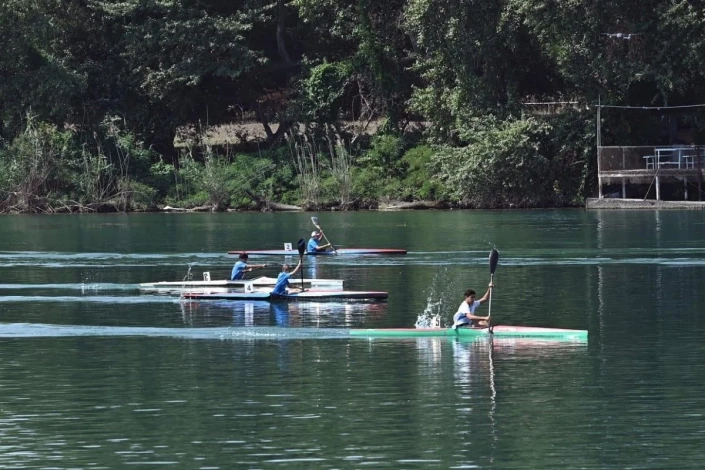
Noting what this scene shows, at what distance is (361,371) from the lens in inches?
1001

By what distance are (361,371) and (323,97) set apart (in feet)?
194

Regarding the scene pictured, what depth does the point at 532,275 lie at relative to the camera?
41625 millimetres

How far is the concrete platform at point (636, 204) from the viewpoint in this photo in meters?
73.1

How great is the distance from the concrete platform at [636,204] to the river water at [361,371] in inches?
997

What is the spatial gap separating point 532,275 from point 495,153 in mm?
33809

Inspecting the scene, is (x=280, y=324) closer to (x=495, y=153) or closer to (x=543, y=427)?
(x=543, y=427)

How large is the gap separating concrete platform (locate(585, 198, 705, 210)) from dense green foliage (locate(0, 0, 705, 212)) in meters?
1.93

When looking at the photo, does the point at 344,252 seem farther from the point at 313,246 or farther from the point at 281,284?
the point at 281,284

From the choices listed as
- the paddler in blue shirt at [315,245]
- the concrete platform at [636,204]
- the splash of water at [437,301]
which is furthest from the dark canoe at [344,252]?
the concrete platform at [636,204]

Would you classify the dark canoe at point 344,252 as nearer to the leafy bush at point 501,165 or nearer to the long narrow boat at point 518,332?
the long narrow boat at point 518,332

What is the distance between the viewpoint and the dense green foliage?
74.8 meters

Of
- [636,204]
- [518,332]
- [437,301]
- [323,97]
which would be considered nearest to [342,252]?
[437,301]

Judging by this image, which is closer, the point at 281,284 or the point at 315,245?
the point at 281,284

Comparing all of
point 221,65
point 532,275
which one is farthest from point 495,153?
point 532,275
